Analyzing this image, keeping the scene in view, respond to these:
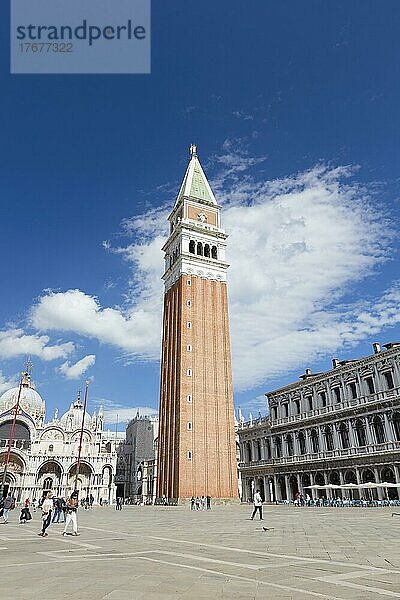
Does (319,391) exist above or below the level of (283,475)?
above

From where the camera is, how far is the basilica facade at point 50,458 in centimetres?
7475

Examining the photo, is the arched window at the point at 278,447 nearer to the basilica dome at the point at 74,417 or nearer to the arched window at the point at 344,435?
the arched window at the point at 344,435

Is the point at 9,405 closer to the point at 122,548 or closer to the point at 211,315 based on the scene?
the point at 211,315

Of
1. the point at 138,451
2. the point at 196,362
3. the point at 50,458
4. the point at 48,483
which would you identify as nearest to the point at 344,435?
the point at 196,362

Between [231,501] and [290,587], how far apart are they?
150ft

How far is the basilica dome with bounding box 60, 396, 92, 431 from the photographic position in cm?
8579

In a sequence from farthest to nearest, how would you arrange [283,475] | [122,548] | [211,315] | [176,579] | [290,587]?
[211,315] < [283,475] < [122,548] < [176,579] < [290,587]

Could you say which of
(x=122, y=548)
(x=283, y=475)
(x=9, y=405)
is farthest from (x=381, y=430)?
(x=9, y=405)

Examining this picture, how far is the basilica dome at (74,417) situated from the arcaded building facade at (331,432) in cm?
3740

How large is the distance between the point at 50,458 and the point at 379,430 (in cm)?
5625

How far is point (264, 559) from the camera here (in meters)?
10.5

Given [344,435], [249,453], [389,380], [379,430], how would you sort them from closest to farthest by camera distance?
[379,430]
[389,380]
[344,435]
[249,453]

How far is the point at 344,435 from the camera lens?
47.4 metres

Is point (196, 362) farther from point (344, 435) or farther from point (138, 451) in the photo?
point (138, 451)
